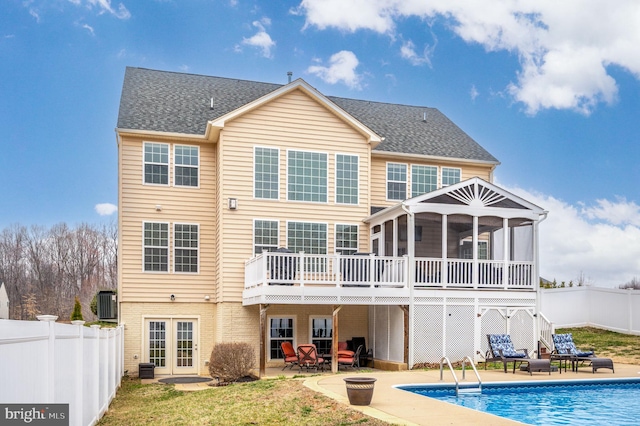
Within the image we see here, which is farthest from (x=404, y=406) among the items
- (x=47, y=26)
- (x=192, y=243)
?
(x=47, y=26)

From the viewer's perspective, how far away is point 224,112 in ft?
77.9

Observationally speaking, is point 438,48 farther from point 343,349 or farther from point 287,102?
point 343,349

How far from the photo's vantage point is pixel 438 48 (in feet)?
99.3

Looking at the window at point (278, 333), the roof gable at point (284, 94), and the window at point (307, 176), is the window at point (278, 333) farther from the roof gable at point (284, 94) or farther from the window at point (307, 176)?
the roof gable at point (284, 94)

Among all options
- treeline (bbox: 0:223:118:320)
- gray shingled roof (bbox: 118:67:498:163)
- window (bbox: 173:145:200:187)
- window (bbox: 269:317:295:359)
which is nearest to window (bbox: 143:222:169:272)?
window (bbox: 173:145:200:187)

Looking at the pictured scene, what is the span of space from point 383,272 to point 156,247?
→ 7.27 metres

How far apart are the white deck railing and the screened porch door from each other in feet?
9.87

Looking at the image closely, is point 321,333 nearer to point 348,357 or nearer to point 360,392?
point 348,357

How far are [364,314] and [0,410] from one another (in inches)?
697

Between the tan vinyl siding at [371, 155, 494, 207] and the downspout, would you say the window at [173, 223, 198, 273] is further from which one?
the downspout

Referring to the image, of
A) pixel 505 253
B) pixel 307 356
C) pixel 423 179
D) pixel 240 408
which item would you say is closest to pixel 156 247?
pixel 307 356

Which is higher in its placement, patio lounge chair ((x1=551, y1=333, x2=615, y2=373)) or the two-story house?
the two-story house

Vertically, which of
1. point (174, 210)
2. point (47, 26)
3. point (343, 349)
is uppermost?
point (47, 26)

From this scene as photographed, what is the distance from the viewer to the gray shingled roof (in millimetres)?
22328
